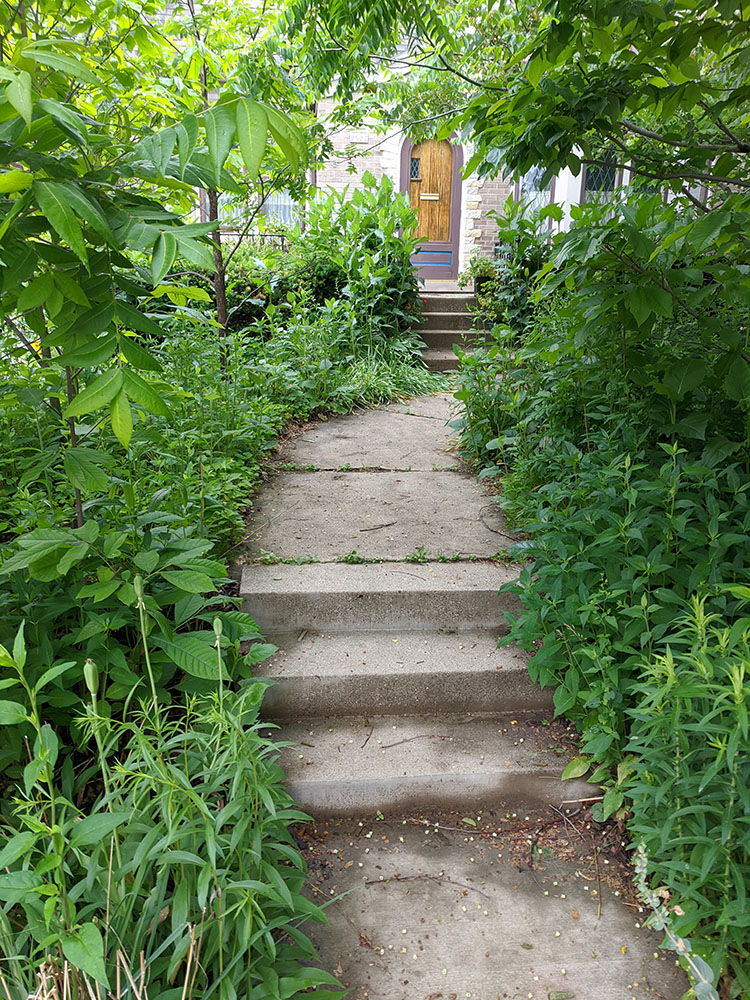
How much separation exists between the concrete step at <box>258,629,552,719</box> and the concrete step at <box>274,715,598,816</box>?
9cm

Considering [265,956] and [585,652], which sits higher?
[585,652]

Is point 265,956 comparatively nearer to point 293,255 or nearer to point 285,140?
point 285,140

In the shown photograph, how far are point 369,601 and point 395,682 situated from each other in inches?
15.7

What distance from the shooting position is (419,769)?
2436mm

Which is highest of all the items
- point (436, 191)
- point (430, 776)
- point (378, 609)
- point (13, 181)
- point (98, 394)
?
point (436, 191)

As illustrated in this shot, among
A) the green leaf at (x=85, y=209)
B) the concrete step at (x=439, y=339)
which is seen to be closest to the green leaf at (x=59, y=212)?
the green leaf at (x=85, y=209)

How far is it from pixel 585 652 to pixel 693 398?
139 cm

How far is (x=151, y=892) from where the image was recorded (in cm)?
154


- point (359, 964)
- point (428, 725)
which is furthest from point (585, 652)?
point (359, 964)

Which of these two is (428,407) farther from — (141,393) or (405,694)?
(141,393)

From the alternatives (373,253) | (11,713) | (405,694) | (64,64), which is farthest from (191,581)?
(373,253)

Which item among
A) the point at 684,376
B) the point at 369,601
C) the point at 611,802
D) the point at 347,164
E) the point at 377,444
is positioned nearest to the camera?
the point at 611,802

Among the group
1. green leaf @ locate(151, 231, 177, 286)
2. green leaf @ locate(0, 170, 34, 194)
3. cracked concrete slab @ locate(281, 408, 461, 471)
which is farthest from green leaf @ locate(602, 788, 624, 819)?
cracked concrete slab @ locate(281, 408, 461, 471)

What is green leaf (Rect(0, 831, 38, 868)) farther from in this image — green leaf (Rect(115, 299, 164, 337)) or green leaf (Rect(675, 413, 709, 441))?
green leaf (Rect(675, 413, 709, 441))
